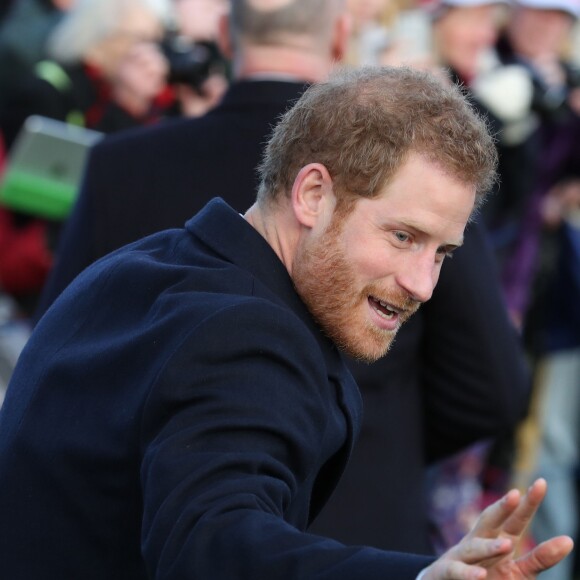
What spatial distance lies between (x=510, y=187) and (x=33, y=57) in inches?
83.0

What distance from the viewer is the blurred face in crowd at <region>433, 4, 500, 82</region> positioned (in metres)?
6.01

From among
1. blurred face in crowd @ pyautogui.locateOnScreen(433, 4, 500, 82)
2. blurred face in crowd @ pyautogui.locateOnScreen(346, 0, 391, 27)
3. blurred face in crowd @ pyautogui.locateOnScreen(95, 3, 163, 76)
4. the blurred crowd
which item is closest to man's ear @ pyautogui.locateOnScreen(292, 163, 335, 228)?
the blurred crowd

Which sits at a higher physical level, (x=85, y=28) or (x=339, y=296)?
(x=339, y=296)

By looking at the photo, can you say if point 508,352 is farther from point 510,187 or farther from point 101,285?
point 510,187

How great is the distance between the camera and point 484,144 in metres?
2.38

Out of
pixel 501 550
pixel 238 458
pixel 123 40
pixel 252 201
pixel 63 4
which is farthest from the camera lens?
pixel 63 4

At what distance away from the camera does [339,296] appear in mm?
2363

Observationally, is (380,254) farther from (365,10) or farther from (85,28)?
(365,10)

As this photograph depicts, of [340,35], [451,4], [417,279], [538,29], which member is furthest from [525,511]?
[538,29]

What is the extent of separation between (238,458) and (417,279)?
1.66ft

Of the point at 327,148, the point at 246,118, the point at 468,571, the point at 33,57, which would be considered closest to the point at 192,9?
the point at 33,57

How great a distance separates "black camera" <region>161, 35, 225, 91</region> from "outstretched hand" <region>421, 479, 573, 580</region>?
4.15 metres

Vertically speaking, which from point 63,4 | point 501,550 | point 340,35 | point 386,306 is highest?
point 340,35

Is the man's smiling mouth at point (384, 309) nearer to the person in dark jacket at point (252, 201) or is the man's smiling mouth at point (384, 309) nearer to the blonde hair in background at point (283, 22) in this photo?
the person in dark jacket at point (252, 201)
